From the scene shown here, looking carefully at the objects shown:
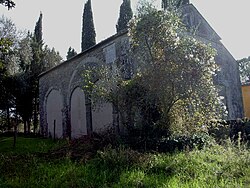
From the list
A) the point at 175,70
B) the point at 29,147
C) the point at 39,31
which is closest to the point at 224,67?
the point at 175,70

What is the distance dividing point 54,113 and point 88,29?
12.5 meters

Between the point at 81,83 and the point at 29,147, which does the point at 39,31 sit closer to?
the point at 81,83

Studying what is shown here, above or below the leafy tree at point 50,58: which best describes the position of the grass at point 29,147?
below

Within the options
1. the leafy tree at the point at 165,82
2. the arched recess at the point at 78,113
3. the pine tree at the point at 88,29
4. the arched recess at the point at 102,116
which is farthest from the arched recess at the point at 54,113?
the pine tree at the point at 88,29

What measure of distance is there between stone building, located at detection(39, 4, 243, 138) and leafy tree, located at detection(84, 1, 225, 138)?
2.87 metres

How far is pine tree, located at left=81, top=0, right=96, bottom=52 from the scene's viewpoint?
1168 inches

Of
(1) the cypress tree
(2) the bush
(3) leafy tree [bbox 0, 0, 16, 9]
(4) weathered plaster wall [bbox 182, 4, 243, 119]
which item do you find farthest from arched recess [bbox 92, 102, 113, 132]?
(1) the cypress tree

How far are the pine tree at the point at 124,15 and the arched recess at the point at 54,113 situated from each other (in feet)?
36.7

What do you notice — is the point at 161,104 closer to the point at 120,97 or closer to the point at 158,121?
the point at 158,121

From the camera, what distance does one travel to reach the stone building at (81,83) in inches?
588

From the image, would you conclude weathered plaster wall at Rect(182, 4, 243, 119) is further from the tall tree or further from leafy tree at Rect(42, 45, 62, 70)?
leafy tree at Rect(42, 45, 62, 70)

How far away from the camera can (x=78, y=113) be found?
17.7 metres

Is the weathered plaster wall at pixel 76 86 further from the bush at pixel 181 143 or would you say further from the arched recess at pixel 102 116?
the bush at pixel 181 143

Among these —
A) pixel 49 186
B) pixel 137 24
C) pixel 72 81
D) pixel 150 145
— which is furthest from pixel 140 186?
pixel 72 81
